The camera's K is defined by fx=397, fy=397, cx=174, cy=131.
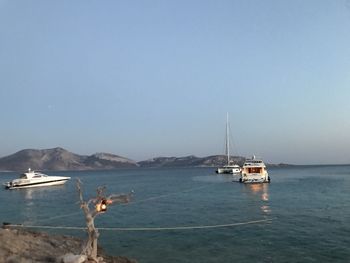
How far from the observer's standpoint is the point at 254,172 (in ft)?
320

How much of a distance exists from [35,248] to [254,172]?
267 feet

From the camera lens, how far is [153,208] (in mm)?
51344

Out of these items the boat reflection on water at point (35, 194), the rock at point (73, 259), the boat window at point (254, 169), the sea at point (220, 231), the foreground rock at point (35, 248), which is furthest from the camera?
the boat window at point (254, 169)

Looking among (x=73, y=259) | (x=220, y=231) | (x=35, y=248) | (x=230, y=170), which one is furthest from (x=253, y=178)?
(x=73, y=259)

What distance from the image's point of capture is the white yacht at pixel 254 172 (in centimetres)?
9438

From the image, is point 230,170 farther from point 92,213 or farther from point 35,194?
point 92,213

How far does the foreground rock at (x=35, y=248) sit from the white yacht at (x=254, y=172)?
2881 inches

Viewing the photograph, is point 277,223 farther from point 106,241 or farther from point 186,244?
point 106,241

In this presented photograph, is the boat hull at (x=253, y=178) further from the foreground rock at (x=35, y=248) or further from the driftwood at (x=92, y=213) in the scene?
the driftwood at (x=92, y=213)

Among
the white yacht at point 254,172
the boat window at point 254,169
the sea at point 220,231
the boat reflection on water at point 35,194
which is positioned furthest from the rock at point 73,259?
the boat window at point 254,169

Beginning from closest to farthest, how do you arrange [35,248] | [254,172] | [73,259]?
[73,259]
[35,248]
[254,172]

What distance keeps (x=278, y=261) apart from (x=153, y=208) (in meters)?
29.3

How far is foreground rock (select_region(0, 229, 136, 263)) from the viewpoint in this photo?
60.7 feet

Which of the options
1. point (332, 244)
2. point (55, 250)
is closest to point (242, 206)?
point (332, 244)
